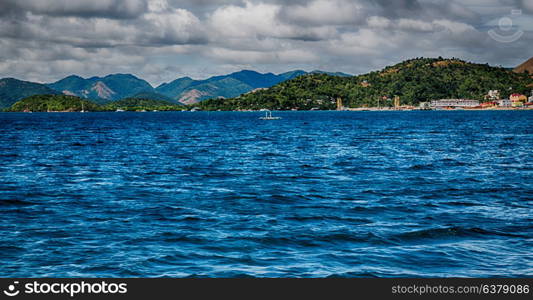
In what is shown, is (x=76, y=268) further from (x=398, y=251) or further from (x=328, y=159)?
(x=328, y=159)

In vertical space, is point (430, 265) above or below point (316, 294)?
below

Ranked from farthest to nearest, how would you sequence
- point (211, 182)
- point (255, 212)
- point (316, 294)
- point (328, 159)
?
point (328, 159) → point (211, 182) → point (255, 212) → point (316, 294)

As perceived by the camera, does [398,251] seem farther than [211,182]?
No

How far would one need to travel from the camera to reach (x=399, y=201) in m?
A: 28.9

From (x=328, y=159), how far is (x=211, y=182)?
20894 mm

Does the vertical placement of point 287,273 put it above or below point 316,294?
below

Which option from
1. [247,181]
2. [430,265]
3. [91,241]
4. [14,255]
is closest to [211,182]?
[247,181]

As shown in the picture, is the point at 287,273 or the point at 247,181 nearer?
the point at 287,273

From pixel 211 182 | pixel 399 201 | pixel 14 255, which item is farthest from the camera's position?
pixel 211 182

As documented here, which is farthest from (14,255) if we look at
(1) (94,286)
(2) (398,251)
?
(2) (398,251)

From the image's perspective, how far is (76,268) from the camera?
16.5 meters

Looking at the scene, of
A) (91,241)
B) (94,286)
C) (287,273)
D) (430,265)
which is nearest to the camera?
(94,286)

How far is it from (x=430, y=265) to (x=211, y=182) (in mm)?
22722

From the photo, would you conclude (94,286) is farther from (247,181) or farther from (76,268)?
(247,181)
